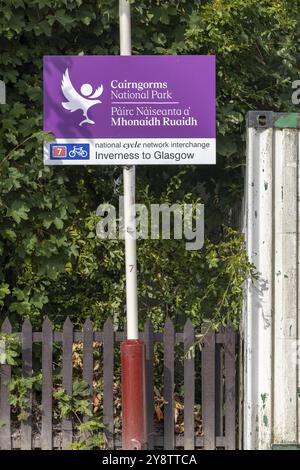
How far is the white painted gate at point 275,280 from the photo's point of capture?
7656mm

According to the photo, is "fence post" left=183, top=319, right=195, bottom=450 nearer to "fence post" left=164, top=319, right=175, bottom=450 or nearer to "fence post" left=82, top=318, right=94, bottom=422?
"fence post" left=164, top=319, right=175, bottom=450

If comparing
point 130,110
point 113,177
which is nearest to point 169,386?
point 113,177

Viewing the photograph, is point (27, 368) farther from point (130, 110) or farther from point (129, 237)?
point (130, 110)

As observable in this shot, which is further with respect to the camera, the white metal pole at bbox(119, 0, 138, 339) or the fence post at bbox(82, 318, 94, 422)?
the fence post at bbox(82, 318, 94, 422)

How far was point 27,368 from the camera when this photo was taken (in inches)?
326

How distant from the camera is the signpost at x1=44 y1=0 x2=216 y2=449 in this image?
8.27m

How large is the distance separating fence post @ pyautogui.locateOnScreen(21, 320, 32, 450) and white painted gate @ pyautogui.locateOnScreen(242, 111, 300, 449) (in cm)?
203

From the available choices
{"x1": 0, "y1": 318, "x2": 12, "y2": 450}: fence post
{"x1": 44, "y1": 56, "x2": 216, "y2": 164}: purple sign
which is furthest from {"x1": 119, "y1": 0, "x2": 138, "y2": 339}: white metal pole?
{"x1": 0, "y1": 318, "x2": 12, "y2": 450}: fence post

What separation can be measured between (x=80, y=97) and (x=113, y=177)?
1112 millimetres

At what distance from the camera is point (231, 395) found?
8.20 meters

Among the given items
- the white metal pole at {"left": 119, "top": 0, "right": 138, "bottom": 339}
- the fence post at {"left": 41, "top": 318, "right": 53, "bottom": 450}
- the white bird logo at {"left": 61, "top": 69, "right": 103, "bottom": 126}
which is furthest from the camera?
the white bird logo at {"left": 61, "top": 69, "right": 103, "bottom": 126}

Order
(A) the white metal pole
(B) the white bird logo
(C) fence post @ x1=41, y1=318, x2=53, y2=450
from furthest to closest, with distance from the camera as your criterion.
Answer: (B) the white bird logo < (C) fence post @ x1=41, y1=318, x2=53, y2=450 < (A) the white metal pole

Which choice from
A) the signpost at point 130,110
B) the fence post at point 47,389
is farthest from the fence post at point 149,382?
the signpost at point 130,110

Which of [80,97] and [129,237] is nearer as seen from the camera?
[129,237]
